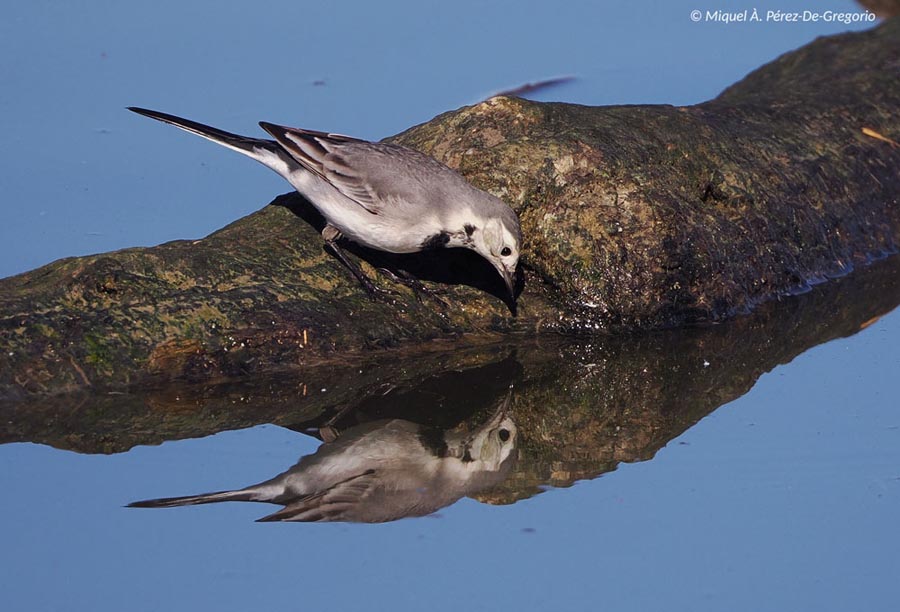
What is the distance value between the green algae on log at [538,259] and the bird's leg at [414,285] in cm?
4

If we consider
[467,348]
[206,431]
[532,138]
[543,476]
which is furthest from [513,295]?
[206,431]

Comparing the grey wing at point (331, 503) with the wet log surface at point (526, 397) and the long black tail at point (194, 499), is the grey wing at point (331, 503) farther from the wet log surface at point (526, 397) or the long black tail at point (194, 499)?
the wet log surface at point (526, 397)

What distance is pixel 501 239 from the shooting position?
7.29 m

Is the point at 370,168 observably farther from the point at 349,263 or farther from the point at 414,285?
the point at 414,285

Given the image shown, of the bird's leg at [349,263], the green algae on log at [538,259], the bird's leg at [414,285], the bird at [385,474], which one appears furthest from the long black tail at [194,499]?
the bird's leg at [414,285]

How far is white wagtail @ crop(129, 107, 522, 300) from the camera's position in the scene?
7332mm

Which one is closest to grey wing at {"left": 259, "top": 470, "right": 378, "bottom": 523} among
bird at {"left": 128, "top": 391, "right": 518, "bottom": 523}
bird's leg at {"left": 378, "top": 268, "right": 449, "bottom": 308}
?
bird at {"left": 128, "top": 391, "right": 518, "bottom": 523}

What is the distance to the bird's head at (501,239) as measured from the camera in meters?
7.26

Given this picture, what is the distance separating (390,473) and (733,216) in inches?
130

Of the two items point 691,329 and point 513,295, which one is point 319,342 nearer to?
point 513,295

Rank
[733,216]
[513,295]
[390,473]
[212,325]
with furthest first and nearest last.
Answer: [733,216]
[513,295]
[212,325]
[390,473]

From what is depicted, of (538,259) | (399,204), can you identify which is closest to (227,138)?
(399,204)

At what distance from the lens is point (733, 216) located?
8320mm

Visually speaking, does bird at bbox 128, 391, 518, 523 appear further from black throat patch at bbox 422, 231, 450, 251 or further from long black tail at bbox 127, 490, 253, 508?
black throat patch at bbox 422, 231, 450, 251
